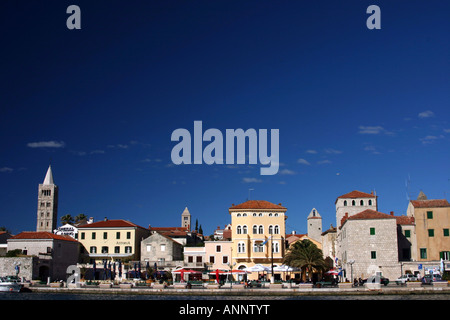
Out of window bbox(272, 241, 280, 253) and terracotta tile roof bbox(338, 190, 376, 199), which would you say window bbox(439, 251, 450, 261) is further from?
window bbox(272, 241, 280, 253)

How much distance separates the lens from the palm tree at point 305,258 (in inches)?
2459

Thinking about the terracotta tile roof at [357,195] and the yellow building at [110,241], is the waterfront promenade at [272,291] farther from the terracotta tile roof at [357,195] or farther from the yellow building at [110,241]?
the terracotta tile roof at [357,195]

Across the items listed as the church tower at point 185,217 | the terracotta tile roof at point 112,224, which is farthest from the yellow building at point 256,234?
the church tower at point 185,217

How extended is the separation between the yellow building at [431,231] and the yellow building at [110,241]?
3820cm

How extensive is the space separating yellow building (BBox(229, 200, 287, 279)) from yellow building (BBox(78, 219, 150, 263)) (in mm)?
15659

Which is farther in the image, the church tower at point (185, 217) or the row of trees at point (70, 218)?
the church tower at point (185, 217)

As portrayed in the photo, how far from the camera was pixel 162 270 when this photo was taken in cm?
6781

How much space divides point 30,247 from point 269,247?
32.1 m

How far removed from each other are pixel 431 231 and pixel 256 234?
71.3ft

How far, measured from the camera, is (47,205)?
5118 inches

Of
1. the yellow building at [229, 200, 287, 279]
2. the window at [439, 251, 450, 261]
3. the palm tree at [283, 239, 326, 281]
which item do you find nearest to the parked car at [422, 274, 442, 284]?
the window at [439, 251, 450, 261]

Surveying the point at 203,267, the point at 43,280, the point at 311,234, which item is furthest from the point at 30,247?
the point at 311,234

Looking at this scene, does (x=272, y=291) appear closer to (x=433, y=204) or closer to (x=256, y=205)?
(x=256, y=205)
